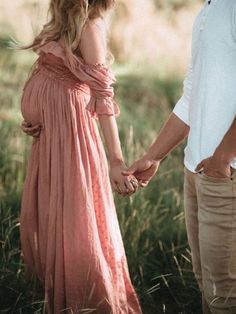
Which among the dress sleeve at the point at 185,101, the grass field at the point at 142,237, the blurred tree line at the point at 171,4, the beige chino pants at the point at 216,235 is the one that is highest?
the blurred tree line at the point at 171,4

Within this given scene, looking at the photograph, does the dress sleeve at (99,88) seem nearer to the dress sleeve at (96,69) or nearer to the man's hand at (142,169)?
the dress sleeve at (96,69)

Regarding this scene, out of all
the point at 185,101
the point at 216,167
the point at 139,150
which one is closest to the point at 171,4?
the point at 139,150

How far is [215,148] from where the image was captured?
2.77m

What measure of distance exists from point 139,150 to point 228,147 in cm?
303

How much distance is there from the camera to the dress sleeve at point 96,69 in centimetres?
332

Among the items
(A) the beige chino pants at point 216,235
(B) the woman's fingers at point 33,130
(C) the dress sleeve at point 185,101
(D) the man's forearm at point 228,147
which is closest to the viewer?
(D) the man's forearm at point 228,147

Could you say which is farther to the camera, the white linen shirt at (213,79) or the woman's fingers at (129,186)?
the woman's fingers at (129,186)

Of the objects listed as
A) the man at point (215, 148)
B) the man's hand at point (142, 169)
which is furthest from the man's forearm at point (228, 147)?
the man's hand at point (142, 169)

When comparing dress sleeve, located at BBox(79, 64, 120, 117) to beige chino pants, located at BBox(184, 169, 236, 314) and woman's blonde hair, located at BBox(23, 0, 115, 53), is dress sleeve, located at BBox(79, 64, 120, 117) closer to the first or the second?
woman's blonde hair, located at BBox(23, 0, 115, 53)

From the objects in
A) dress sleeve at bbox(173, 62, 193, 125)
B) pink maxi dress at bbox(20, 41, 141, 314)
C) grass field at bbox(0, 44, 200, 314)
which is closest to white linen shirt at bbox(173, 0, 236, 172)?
dress sleeve at bbox(173, 62, 193, 125)

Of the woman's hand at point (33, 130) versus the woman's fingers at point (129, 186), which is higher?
the woman's hand at point (33, 130)

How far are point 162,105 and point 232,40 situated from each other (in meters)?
5.52

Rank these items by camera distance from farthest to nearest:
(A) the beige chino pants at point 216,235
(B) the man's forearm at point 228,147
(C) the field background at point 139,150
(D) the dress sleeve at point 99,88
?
(C) the field background at point 139,150
(D) the dress sleeve at point 99,88
(A) the beige chino pants at point 216,235
(B) the man's forearm at point 228,147

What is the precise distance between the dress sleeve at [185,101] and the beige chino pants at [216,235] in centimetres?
30
